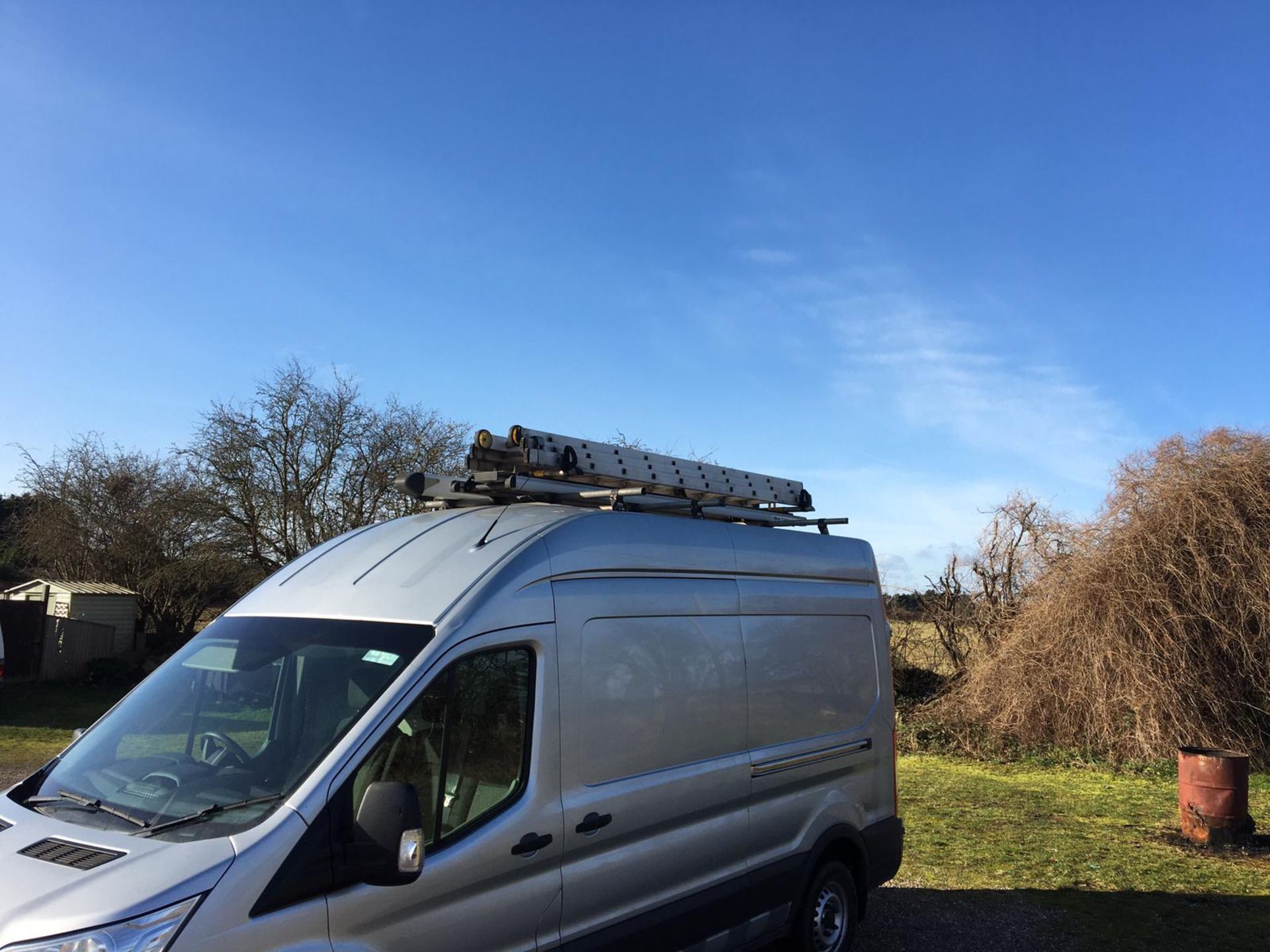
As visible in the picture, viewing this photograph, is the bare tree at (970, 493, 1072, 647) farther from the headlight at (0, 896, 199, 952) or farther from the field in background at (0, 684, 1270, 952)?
the headlight at (0, 896, 199, 952)

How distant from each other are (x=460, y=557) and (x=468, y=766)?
2.85ft

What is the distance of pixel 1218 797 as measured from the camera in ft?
29.5

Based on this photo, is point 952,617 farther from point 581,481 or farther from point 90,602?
point 90,602

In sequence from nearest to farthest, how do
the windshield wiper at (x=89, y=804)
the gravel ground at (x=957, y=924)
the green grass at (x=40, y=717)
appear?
the windshield wiper at (x=89, y=804), the gravel ground at (x=957, y=924), the green grass at (x=40, y=717)

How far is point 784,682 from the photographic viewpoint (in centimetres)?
534

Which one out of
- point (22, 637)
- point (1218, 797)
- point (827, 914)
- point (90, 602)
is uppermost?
point (90, 602)

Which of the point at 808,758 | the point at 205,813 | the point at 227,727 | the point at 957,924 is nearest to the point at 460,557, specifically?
the point at 227,727

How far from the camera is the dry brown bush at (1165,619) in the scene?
43.0ft

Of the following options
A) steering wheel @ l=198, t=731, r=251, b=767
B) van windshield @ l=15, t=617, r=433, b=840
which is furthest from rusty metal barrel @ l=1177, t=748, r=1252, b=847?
steering wheel @ l=198, t=731, r=251, b=767

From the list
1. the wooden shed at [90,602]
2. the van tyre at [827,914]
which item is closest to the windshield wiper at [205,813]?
the van tyre at [827,914]

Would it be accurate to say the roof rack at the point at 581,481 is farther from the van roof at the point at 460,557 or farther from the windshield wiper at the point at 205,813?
the windshield wiper at the point at 205,813

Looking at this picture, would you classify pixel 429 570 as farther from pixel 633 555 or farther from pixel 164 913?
pixel 164 913

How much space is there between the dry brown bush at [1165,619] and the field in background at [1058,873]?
105cm

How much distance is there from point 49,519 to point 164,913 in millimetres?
29261
